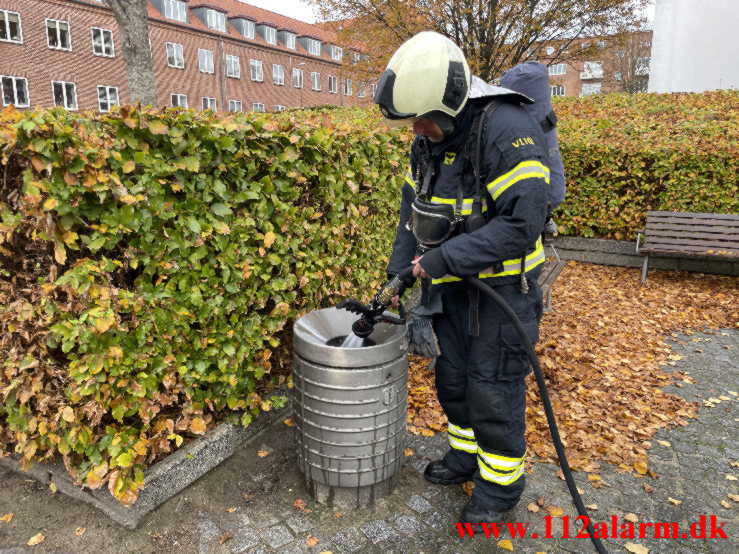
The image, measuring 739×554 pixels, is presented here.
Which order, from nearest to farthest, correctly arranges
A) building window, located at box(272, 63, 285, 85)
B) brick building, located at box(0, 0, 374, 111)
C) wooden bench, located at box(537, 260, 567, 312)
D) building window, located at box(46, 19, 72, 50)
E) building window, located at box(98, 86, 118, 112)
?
wooden bench, located at box(537, 260, 567, 312), brick building, located at box(0, 0, 374, 111), building window, located at box(46, 19, 72, 50), building window, located at box(98, 86, 118, 112), building window, located at box(272, 63, 285, 85)

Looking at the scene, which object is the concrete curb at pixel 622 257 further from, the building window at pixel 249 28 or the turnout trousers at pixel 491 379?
the building window at pixel 249 28

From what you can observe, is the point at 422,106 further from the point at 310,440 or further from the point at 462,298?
the point at 310,440

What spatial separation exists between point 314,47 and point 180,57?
1472 cm

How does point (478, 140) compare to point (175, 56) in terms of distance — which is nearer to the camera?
point (478, 140)

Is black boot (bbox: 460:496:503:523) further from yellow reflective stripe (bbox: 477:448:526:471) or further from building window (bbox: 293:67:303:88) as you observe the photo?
building window (bbox: 293:67:303:88)

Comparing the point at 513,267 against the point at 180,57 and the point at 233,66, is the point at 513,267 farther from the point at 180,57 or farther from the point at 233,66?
the point at 233,66

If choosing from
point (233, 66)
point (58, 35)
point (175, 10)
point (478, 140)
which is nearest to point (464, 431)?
point (478, 140)

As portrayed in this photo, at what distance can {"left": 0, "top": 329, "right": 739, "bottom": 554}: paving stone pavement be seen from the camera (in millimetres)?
2652

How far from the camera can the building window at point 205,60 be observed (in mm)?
35500

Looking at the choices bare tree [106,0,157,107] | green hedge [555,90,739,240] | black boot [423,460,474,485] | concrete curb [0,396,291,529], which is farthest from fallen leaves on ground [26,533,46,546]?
bare tree [106,0,157,107]

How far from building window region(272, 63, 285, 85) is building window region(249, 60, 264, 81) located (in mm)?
1417

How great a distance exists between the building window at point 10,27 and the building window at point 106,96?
4665 mm

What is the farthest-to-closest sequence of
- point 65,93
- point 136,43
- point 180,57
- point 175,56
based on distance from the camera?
point 180,57 < point 175,56 < point 65,93 < point 136,43

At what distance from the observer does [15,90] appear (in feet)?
83.9
